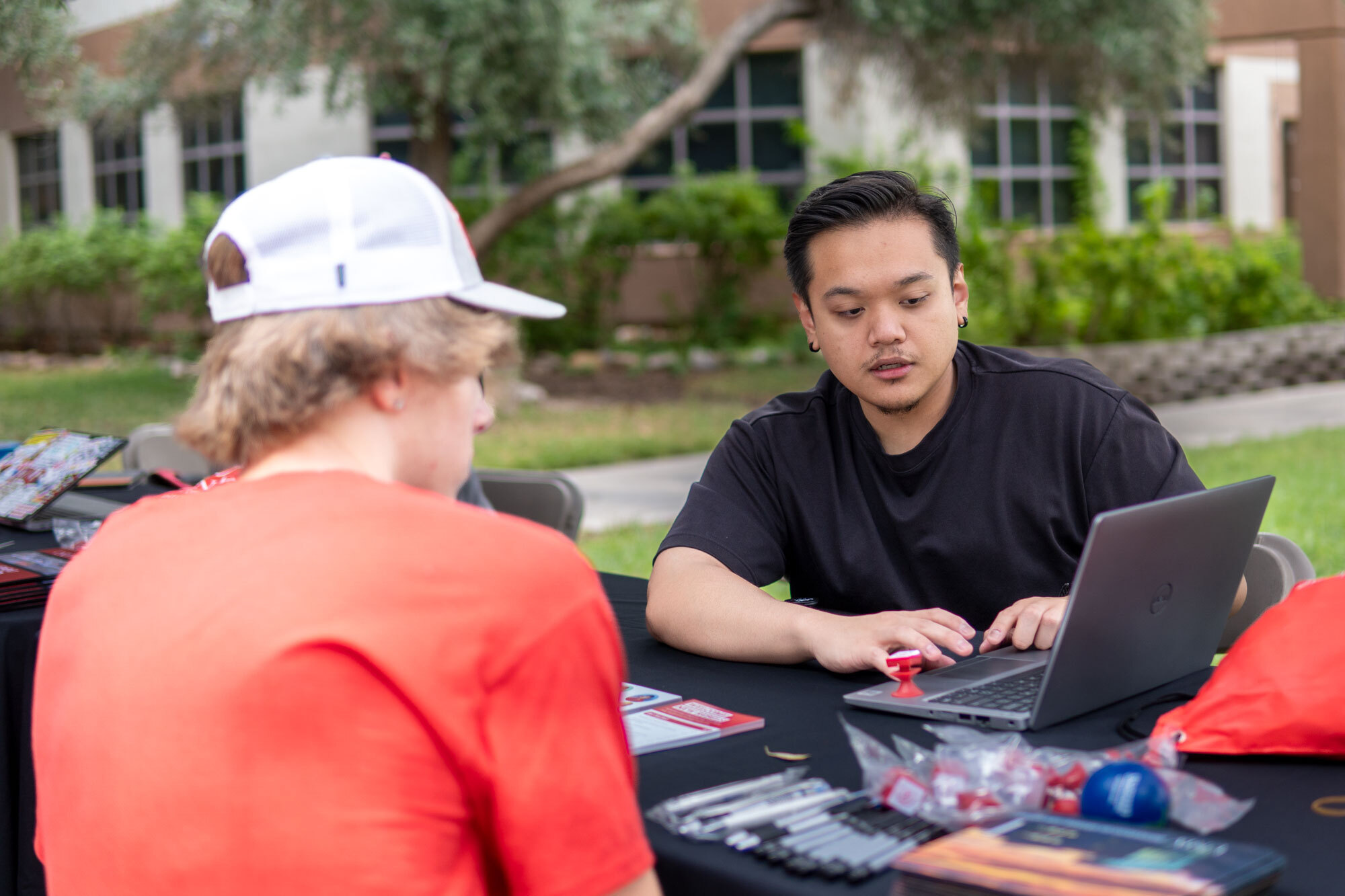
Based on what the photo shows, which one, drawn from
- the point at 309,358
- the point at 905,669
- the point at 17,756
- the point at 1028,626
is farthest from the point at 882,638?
the point at 17,756

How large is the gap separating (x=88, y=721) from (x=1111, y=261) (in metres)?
12.3

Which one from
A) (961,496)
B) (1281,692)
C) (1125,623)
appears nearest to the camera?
(1281,692)

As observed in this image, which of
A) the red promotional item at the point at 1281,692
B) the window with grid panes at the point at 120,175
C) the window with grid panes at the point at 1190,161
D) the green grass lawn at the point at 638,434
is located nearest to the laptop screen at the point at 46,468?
the green grass lawn at the point at 638,434

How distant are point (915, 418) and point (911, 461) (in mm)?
101

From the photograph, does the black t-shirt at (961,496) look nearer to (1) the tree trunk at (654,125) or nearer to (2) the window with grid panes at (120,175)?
(1) the tree trunk at (654,125)

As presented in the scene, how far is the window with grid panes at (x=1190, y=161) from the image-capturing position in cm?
1753

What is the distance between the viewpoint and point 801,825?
1360 mm

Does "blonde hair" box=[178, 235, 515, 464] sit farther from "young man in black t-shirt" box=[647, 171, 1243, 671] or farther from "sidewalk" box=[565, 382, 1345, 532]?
"sidewalk" box=[565, 382, 1345, 532]

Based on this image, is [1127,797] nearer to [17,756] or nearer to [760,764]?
[760,764]

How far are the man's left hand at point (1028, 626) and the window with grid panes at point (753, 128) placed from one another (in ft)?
45.1

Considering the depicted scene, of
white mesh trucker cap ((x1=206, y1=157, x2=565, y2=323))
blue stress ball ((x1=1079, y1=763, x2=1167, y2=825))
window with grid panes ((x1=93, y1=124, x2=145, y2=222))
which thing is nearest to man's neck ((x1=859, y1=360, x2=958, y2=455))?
blue stress ball ((x1=1079, y1=763, x2=1167, y2=825))

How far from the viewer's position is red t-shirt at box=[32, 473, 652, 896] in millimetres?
1084

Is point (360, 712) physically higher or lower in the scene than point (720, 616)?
higher

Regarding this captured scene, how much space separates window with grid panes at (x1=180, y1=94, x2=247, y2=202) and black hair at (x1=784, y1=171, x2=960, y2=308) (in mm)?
16061
